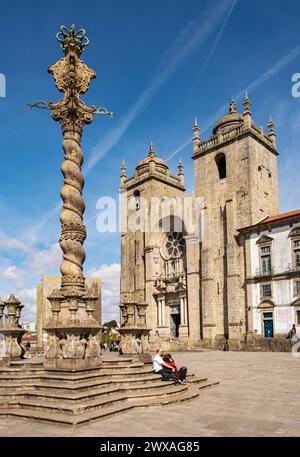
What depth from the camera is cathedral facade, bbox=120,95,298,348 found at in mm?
34156

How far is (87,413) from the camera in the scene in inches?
321

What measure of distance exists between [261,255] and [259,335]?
604 centimetres

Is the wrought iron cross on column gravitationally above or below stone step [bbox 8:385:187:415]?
above

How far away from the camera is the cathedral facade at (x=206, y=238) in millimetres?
34156

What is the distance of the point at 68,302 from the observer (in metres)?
11.3

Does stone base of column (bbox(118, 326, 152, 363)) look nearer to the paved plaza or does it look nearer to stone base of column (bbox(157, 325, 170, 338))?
the paved plaza

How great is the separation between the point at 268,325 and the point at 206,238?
29.2 feet

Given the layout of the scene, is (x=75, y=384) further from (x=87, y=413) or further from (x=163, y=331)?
(x=163, y=331)

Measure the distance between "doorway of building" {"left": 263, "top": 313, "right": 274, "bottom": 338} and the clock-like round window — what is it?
39.6ft


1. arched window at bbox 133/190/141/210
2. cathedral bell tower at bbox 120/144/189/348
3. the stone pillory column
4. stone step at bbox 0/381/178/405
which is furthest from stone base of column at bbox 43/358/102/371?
arched window at bbox 133/190/141/210

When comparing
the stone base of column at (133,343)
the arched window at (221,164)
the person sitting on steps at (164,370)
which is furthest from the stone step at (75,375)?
the arched window at (221,164)

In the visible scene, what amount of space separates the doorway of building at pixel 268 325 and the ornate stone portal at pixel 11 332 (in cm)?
2159

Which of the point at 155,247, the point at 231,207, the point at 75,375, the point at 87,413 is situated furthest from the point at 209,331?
the point at 87,413
